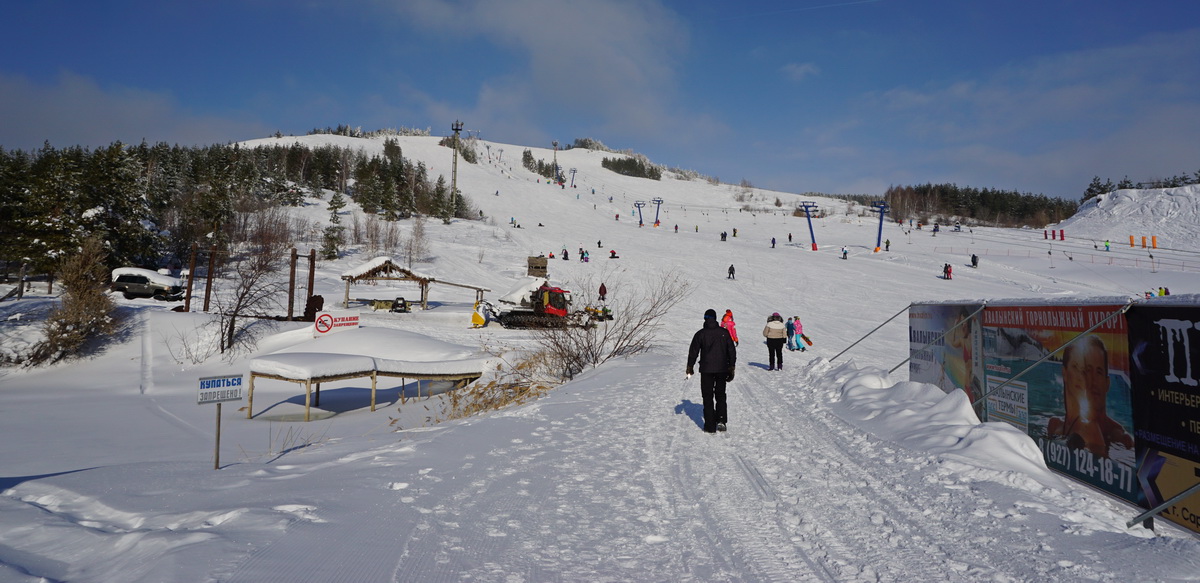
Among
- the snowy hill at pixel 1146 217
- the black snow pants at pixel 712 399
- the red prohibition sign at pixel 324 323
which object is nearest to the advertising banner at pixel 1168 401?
the black snow pants at pixel 712 399

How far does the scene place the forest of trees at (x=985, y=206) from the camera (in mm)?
117688

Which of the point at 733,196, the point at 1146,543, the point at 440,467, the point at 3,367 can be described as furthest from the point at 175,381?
the point at 733,196

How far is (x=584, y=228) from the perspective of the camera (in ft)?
246

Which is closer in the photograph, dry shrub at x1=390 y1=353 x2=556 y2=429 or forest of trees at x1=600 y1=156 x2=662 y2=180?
dry shrub at x1=390 y1=353 x2=556 y2=429

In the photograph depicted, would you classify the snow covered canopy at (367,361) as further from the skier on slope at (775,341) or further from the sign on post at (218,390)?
the skier on slope at (775,341)

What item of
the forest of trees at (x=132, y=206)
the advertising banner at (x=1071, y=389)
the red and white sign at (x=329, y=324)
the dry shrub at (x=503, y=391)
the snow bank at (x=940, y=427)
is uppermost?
the forest of trees at (x=132, y=206)

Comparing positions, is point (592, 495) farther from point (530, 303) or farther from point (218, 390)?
point (530, 303)

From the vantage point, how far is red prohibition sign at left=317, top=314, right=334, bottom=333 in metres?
22.0

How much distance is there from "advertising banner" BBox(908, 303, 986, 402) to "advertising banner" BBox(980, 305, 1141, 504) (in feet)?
2.08

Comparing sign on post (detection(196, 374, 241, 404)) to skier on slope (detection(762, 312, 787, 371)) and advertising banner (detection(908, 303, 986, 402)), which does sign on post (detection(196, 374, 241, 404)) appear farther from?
skier on slope (detection(762, 312, 787, 371))

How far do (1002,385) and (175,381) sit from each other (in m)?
26.1

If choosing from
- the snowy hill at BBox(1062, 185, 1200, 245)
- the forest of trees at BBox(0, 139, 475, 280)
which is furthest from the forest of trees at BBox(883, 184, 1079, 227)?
the forest of trees at BBox(0, 139, 475, 280)

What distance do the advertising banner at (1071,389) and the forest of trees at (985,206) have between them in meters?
119

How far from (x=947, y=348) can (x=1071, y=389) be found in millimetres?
3383
